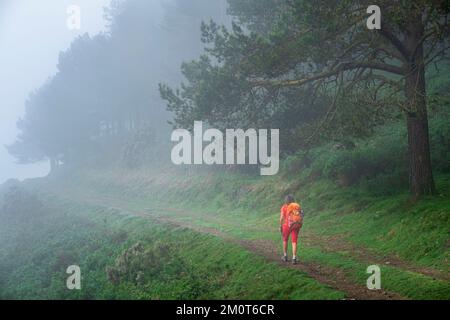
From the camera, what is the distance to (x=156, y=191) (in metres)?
41.4

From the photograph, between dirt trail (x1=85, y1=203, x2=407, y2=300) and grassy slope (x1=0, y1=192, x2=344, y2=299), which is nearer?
dirt trail (x1=85, y1=203, x2=407, y2=300)

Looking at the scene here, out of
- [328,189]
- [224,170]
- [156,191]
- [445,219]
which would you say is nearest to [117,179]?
[156,191]

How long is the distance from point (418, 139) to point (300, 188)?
8426mm

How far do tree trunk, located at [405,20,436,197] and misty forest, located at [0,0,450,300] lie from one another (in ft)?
0.16

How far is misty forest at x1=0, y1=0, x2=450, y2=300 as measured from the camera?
13.5m

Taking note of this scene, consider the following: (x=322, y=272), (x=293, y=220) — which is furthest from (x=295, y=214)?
(x=322, y=272)

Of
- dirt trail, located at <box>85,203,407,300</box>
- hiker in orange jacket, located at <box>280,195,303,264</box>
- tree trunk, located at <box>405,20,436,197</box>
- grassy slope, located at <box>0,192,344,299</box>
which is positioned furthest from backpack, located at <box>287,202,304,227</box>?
tree trunk, located at <box>405,20,436,197</box>

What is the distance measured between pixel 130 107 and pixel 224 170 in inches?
1467

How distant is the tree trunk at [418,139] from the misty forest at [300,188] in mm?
50

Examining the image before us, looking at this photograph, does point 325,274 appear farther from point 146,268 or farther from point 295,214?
point 146,268

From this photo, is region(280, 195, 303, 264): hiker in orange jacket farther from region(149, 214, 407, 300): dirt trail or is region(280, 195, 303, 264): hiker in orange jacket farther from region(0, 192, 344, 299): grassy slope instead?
region(0, 192, 344, 299): grassy slope

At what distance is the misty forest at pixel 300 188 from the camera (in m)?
13.5

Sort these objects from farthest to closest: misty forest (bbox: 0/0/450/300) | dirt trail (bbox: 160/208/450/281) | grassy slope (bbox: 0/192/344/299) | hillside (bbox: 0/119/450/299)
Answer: misty forest (bbox: 0/0/450/300), grassy slope (bbox: 0/192/344/299), hillside (bbox: 0/119/450/299), dirt trail (bbox: 160/208/450/281)
